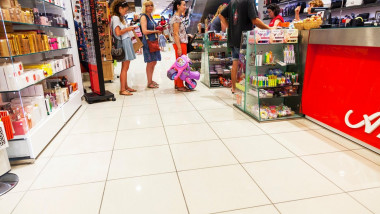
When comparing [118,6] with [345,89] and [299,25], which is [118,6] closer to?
[299,25]

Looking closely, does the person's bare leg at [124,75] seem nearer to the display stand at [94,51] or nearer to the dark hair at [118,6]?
the display stand at [94,51]

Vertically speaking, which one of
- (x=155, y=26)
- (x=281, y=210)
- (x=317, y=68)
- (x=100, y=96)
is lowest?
(x=281, y=210)

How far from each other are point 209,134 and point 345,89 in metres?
1.41

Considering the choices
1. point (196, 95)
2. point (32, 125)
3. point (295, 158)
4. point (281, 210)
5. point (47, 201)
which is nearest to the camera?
point (281, 210)

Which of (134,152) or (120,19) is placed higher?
(120,19)

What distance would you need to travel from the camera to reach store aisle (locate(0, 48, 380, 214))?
160 centimetres

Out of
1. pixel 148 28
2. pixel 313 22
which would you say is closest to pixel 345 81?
pixel 313 22

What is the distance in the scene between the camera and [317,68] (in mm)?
2768

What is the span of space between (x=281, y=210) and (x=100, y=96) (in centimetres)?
342

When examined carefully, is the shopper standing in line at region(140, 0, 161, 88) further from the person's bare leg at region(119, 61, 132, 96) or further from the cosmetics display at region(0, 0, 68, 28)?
the cosmetics display at region(0, 0, 68, 28)

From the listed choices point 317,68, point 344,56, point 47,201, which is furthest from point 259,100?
point 47,201

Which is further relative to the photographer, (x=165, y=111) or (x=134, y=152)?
(x=165, y=111)

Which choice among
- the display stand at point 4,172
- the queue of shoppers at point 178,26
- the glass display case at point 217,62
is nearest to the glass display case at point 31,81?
the display stand at point 4,172

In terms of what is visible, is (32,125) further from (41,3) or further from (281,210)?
(281,210)
